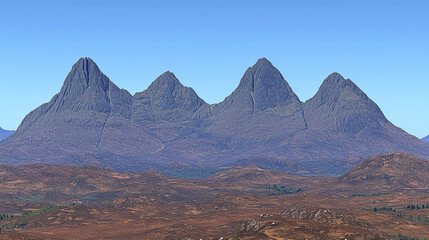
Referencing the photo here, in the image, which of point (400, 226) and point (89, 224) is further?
point (89, 224)

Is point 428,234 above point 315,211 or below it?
below

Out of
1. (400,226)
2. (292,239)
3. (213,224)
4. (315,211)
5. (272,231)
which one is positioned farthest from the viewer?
(213,224)

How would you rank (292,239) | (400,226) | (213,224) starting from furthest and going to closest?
(213,224), (400,226), (292,239)

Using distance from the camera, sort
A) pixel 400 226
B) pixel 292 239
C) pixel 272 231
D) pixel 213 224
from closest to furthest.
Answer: pixel 292 239, pixel 272 231, pixel 400 226, pixel 213 224

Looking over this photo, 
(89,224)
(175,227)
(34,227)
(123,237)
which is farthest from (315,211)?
(34,227)

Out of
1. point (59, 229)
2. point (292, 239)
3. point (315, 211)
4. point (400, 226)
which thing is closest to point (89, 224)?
point (59, 229)

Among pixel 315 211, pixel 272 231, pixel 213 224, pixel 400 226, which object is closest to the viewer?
pixel 272 231

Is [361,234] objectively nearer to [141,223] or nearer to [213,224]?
[213,224]

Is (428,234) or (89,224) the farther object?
(89,224)

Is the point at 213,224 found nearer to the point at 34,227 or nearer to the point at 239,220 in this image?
the point at 239,220
